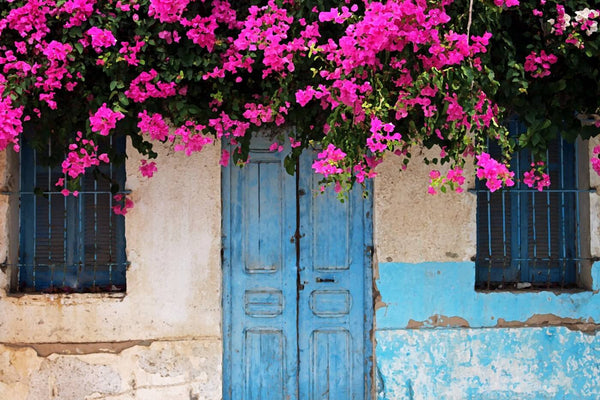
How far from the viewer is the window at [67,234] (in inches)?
194

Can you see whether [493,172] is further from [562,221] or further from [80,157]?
[80,157]

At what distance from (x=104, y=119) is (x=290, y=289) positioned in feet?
6.26

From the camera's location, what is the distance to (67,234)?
195 inches

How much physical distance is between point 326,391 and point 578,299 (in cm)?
201

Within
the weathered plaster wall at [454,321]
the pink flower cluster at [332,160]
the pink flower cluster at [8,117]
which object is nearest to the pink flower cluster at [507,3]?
the pink flower cluster at [332,160]

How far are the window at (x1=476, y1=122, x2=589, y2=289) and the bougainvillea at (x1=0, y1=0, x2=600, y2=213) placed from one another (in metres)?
0.94

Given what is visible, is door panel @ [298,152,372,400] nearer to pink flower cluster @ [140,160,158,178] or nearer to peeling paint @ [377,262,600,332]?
peeling paint @ [377,262,600,332]

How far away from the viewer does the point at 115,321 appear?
4.77 m

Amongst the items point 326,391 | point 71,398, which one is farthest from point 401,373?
point 71,398

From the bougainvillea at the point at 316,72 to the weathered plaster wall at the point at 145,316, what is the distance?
2.06ft

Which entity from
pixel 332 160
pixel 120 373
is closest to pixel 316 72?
pixel 332 160

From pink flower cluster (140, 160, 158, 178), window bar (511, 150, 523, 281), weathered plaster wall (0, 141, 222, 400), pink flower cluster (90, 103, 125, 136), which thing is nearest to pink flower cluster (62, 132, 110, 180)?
pink flower cluster (90, 103, 125, 136)

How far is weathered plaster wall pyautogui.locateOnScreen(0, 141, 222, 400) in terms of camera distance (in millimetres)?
4719

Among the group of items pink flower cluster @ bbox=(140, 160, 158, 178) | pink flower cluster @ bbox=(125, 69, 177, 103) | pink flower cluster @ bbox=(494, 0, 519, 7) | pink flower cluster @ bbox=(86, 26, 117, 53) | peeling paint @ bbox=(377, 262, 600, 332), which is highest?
pink flower cluster @ bbox=(494, 0, 519, 7)
